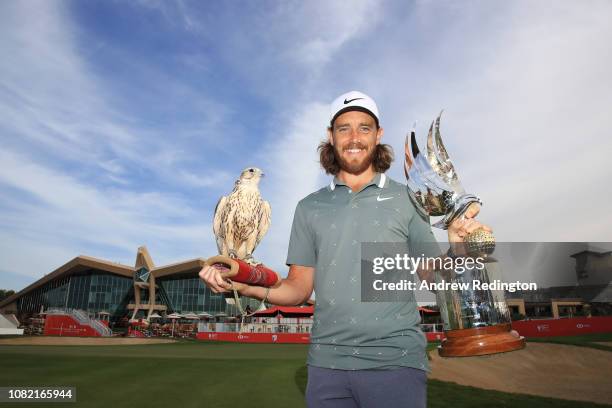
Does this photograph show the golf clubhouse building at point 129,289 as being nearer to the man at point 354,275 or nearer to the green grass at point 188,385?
the green grass at point 188,385

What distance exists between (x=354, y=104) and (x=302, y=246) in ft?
2.95

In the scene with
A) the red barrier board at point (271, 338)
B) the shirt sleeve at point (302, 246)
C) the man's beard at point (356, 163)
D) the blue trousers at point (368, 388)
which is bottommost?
the red barrier board at point (271, 338)

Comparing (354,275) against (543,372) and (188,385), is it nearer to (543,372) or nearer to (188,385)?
(188,385)

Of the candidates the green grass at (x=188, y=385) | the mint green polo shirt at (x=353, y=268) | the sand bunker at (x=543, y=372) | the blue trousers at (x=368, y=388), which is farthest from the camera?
the sand bunker at (x=543, y=372)

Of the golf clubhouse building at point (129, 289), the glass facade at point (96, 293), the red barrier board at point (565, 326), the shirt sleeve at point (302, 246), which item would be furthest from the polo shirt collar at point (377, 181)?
the glass facade at point (96, 293)

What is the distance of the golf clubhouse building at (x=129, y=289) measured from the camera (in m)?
50.4

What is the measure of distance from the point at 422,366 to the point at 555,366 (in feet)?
41.2

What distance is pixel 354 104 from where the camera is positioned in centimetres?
225

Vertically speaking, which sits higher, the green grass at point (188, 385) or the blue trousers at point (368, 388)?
the blue trousers at point (368, 388)

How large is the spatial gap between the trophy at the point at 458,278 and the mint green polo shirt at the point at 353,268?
0.51 feet

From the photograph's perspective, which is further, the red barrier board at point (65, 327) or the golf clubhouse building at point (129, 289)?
the golf clubhouse building at point (129, 289)

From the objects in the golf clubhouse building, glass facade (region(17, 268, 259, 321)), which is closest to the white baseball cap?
the golf clubhouse building

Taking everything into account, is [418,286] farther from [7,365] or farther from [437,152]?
[7,365]

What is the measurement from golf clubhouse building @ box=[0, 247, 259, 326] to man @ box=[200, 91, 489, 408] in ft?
151
